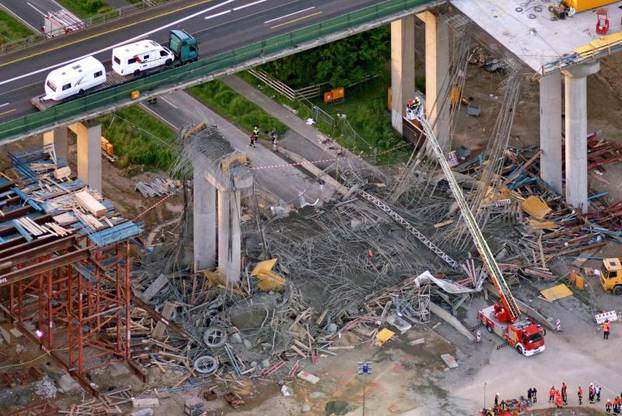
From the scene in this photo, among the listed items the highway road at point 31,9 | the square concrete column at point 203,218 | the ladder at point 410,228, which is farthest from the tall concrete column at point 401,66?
the highway road at point 31,9

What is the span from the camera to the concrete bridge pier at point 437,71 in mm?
130500

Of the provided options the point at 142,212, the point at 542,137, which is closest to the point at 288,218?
the point at 142,212

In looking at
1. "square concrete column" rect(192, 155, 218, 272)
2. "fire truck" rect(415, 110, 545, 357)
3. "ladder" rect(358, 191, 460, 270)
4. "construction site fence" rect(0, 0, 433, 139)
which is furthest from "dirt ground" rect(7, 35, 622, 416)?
"construction site fence" rect(0, 0, 433, 139)

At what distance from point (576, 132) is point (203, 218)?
84.2ft

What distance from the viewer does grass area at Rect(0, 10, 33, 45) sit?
145 metres

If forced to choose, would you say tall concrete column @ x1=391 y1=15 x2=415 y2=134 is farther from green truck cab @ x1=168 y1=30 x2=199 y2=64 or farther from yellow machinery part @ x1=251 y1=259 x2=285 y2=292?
yellow machinery part @ x1=251 y1=259 x2=285 y2=292

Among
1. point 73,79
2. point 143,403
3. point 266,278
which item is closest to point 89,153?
point 73,79

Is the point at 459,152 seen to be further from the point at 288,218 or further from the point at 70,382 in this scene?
the point at 70,382

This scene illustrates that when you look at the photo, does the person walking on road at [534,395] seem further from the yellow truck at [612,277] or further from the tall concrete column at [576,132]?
the tall concrete column at [576,132]

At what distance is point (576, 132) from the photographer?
126 meters

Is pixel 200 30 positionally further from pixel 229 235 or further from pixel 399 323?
pixel 399 323

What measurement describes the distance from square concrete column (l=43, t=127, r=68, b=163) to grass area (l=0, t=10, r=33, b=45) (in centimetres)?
2424

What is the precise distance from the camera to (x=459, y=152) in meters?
134

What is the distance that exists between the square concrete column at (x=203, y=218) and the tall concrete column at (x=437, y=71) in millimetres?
20281
